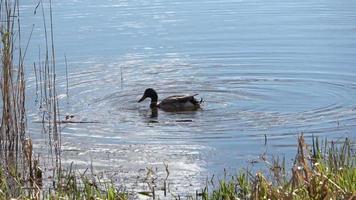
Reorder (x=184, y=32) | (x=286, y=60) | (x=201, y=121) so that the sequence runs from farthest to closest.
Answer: (x=184, y=32)
(x=286, y=60)
(x=201, y=121)

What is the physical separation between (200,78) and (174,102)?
2.01 metres

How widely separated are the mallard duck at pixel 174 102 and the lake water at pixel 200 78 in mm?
136

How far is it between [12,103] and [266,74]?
6.80m

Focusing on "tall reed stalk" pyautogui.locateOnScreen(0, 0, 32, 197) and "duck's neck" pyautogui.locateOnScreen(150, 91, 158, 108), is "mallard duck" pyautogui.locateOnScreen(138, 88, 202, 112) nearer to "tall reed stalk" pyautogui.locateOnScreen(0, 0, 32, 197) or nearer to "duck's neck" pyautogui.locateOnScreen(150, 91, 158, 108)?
"duck's neck" pyautogui.locateOnScreen(150, 91, 158, 108)

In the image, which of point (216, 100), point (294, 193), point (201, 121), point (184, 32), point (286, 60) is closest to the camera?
point (294, 193)

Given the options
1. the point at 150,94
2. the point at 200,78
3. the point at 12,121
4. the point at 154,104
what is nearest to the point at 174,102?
the point at 154,104

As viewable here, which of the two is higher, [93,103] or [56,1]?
[56,1]

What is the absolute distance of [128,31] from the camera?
19.2 meters

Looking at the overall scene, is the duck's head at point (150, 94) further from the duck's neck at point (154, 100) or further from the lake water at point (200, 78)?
the lake water at point (200, 78)

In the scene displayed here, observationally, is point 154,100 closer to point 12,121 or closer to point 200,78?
point 200,78

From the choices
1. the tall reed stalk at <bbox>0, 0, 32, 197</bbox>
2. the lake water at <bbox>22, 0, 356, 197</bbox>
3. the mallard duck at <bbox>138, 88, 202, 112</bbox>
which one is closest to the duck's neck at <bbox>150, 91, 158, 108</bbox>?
the mallard duck at <bbox>138, 88, 202, 112</bbox>

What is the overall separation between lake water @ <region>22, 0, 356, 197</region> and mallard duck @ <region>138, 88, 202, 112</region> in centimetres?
14

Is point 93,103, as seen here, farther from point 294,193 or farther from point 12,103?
point 294,193

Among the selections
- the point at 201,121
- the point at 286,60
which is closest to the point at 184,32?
the point at 286,60
